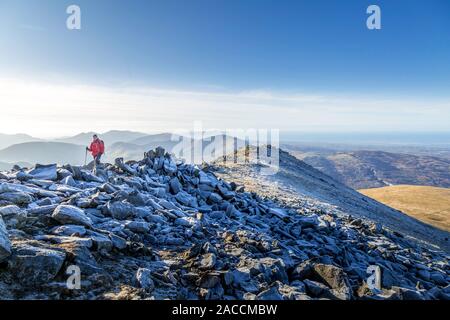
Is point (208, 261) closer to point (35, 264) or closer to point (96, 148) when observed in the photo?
point (35, 264)

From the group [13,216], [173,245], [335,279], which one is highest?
[13,216]

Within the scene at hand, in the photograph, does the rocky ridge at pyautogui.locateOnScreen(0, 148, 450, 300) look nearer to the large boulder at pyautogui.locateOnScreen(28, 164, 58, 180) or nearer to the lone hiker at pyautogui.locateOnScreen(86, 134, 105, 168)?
the large boulder at pyautogui.locateOnScreen(28, 164, 58, 180)

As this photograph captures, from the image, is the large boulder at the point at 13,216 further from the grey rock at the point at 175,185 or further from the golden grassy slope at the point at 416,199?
the golden grassy slope at the point at 416,199

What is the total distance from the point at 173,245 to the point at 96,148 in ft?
33.8

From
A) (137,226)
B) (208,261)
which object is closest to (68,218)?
(137,226)

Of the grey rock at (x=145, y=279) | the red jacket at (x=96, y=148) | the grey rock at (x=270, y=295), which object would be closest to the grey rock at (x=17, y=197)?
the grey rock at (x=145, y=279)

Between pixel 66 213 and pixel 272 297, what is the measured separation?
7.60 metres

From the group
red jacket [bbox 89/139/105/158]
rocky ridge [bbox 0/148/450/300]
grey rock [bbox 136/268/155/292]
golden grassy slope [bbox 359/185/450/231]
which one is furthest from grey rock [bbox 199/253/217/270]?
golden grassy slope [bbox 359/185/450/231]

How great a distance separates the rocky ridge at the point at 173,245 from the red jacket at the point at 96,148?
3.23 feet

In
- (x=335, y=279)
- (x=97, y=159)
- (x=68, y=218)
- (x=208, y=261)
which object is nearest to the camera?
(x=335, y=279)

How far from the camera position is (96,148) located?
20109mm

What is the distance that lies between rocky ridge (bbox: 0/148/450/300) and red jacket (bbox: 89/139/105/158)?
0.98m

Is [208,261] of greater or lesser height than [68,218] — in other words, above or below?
below

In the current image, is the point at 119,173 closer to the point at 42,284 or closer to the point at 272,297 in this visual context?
the point at 42,284
